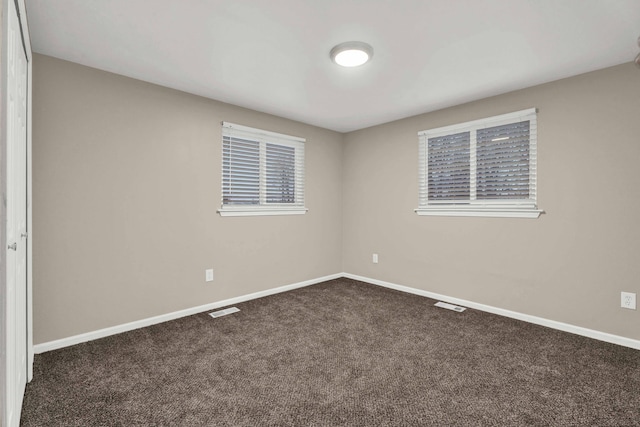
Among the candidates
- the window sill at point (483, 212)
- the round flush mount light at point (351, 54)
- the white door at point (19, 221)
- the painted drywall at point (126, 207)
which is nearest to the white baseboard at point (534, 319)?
the window sill at point (483, 212)

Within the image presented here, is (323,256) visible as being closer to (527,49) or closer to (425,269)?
(425,269)

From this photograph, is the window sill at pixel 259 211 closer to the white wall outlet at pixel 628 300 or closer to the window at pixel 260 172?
the window at pixel 260 172

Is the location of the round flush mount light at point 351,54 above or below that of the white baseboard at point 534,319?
above

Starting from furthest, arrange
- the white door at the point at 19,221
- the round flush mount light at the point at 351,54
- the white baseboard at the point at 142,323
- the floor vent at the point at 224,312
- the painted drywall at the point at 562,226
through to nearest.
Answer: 1. the floor vent at the point at 224,312
2. the painted drywall at the point at 562,226
3. the white baseboard at the point at 142,323
4. the round flush mount light at the point at 351,54
5. the white door at the point at 19,221

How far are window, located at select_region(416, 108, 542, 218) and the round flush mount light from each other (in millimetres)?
1700

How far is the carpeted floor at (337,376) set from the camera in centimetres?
169

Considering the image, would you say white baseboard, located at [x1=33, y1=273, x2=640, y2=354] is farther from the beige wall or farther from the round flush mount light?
the round flush mount light

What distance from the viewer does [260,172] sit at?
389 cm

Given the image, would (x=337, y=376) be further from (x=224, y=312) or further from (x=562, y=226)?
(x=562, y=226)

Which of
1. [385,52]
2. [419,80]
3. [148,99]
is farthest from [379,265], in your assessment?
[148,99]

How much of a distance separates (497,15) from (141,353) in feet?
11.3

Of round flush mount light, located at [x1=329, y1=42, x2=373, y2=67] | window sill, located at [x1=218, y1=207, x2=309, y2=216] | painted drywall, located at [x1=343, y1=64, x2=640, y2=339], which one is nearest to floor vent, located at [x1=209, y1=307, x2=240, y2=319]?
window sill, located at [x1=218, y1=207, x2=309, y2=216]

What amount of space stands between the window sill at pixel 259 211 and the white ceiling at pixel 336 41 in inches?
50.0

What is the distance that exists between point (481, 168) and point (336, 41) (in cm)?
217
